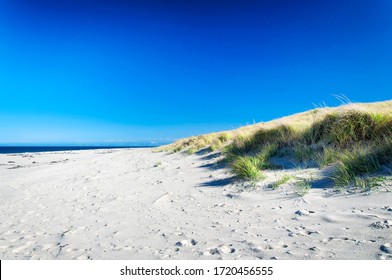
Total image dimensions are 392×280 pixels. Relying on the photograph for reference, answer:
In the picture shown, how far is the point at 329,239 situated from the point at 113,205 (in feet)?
12.2

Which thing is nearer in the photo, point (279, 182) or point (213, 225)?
point (213, 225)

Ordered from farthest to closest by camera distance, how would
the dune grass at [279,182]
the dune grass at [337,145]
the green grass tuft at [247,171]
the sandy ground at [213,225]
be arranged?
the green grass tuft at [247,171]
the dune grass at [279,182]
the dune grass at [337,145]
the sandy ground at [213,225]

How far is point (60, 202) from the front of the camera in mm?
5570

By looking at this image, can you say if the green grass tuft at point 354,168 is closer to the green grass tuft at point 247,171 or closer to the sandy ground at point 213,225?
the sandy ground at point 213,225

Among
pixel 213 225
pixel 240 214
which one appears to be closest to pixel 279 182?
pixel 240 214

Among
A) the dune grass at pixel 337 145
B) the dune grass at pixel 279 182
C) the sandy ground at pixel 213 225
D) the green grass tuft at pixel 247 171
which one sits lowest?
the sandy ground at pixel 213 225

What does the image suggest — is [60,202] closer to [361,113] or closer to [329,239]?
[329,239]

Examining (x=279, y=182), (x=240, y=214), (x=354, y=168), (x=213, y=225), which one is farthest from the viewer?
(x=279, y=182)

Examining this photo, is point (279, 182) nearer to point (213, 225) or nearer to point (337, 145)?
point (213, 225)

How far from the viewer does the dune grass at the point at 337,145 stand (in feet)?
12.9

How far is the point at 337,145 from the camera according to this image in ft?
18.8

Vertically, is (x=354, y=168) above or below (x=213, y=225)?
above

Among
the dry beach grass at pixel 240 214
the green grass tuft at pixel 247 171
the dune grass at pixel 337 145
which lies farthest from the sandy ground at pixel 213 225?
the dune grass at pixel 337 145
